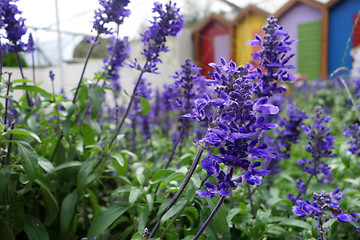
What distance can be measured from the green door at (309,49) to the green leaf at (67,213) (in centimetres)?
1047

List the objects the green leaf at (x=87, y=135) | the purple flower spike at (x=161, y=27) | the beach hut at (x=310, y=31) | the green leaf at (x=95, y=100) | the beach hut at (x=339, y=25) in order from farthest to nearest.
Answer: the beach hut at (x=310, y=31)
the beach hut at (x=339, y=25)
the green leaf at (x=87, y=135)
the green leaf at (x=95, y=100)
the purple flower spike at (x=161, y=27)

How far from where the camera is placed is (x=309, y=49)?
36.5 ft

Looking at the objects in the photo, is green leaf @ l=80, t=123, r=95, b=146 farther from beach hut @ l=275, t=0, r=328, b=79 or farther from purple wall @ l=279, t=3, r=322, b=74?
purple wall @ l=279, t=3, r=322, b=74

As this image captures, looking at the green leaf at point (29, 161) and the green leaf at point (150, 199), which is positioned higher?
the green leaf at point (29, 161)

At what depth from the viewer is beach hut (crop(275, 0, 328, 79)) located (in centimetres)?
1045

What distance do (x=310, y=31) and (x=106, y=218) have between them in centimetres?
1108

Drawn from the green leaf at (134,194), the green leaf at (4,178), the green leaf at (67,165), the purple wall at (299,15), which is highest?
the purple wall at (299,15)

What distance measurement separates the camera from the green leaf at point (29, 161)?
1.41 metres

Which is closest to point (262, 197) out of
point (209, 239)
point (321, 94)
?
point (209, 239)

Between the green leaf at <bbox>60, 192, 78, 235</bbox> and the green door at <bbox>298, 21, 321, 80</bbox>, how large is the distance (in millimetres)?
10470

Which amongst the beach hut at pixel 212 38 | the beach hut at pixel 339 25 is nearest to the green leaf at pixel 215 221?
the beach hut at pixel 339 25

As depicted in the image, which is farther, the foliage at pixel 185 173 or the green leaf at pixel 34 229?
the green leaf at pixel 34 229

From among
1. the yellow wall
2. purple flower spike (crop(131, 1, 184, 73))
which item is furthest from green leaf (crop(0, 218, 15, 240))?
the yellow wall

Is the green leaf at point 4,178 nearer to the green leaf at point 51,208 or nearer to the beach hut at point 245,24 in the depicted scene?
the green leaf at point 51,208
